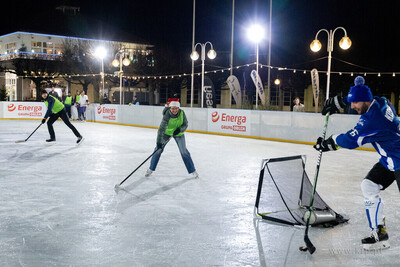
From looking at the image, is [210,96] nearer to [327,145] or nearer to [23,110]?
[23,110]

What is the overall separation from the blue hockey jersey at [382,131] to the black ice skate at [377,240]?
716 millimetres

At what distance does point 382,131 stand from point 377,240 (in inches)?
45.3

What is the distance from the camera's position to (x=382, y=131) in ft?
13.1

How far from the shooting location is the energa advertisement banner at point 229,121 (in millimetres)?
17266

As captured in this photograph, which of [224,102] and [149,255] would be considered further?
[224,102]

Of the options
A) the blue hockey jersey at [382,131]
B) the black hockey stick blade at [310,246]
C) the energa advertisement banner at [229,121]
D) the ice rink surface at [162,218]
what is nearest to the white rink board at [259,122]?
the energa advertisement banner at [229,121]

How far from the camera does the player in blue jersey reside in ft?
13.1

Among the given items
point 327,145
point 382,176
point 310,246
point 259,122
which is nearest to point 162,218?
point 310,246

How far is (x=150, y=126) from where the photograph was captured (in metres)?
21.7

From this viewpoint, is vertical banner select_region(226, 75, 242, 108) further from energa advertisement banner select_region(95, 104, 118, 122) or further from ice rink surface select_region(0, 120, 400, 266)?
ice rink surface select_region(0, 120, 400, 266)

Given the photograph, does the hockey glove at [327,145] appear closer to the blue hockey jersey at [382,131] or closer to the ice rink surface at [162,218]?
the blue hockey jersey at [382,131]

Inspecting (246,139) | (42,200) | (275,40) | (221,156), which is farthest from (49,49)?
(42,200)

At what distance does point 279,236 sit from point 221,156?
22.0 feet

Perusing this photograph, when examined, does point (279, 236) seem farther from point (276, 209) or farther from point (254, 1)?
point (254, 1)
